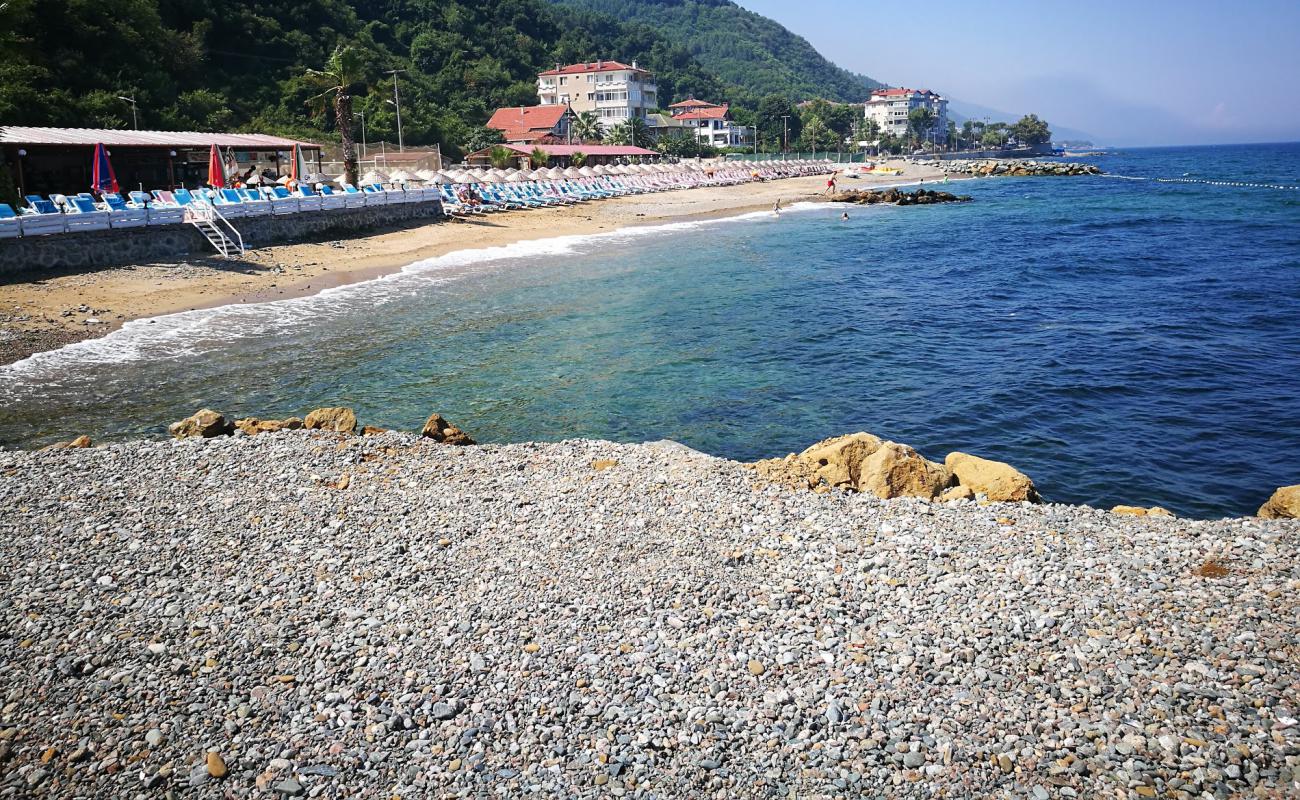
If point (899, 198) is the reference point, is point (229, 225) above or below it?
below

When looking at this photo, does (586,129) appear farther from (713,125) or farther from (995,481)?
(995,481)

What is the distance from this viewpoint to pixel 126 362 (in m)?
16.1

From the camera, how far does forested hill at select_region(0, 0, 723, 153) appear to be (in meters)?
41.8

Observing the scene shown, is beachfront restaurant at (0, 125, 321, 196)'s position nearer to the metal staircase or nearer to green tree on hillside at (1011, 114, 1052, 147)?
the metal staircase

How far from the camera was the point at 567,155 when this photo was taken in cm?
7175

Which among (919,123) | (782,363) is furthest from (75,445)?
(919,123)

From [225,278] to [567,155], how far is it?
169 feet

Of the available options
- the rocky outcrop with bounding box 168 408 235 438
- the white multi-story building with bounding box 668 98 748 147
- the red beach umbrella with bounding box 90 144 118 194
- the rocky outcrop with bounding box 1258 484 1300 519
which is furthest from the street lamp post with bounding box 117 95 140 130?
the white multi-story building with bounding box 668 98 748 147

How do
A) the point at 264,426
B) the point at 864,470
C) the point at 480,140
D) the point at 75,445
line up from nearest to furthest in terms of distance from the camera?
the point at 864,470 < the point at 75,445 < the point at 264,426 < the point at 480,140

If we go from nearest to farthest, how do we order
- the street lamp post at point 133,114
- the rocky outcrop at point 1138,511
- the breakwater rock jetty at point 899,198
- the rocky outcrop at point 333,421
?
1. the rocky outcrop at point 1138,511
2. the rocky outcrop at point 333,421
3. the street lamp post at point 133,114
4. the breakwater rock jetty at point 899,198

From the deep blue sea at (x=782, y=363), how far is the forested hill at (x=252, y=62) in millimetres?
13715

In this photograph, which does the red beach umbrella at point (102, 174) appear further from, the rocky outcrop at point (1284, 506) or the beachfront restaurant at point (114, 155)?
the rocky outcrop at point (1284, 506)

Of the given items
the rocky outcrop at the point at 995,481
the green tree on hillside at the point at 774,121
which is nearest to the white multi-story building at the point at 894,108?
the green tree on hillside at the point at 774,121

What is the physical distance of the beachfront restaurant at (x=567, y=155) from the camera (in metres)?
62.8
